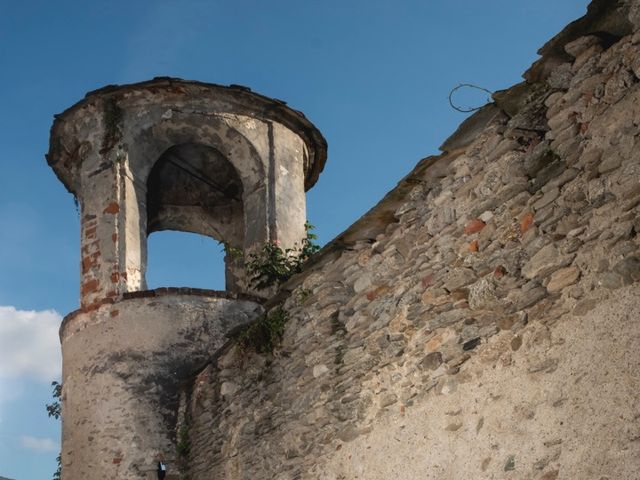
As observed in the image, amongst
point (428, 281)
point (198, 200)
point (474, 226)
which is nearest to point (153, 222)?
point (198, 200)

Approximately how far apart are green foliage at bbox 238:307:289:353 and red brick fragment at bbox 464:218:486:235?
2.17 meters

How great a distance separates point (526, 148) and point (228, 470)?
3716 millimetres

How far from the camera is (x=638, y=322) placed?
392 cm

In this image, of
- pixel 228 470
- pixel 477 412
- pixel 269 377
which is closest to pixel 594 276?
pixel 477 412

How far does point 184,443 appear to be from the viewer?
26.2ft

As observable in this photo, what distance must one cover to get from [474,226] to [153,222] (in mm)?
6575

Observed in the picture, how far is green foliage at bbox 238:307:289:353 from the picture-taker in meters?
6.91

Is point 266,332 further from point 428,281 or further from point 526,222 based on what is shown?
point 526,222

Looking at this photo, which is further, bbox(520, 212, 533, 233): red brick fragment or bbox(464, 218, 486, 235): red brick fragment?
bbox(464, 218, 486, 235): red brick fragment

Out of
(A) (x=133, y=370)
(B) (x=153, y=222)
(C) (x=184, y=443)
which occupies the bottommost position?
(C) (x=184, y=443)

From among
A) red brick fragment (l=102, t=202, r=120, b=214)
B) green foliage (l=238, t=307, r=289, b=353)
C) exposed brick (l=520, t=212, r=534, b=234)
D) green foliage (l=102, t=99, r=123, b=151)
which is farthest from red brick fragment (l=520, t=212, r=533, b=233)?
green foliage (l=102, t=99, r=123, b=151)

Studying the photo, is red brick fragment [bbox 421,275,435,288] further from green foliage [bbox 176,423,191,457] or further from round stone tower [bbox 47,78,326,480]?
green foliage [bbox 176,423,191,457]

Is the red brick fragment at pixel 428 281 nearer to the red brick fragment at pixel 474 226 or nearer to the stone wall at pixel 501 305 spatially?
the stone wall at pixel 501 305

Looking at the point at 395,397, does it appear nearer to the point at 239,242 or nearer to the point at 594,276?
the point at 594,276
